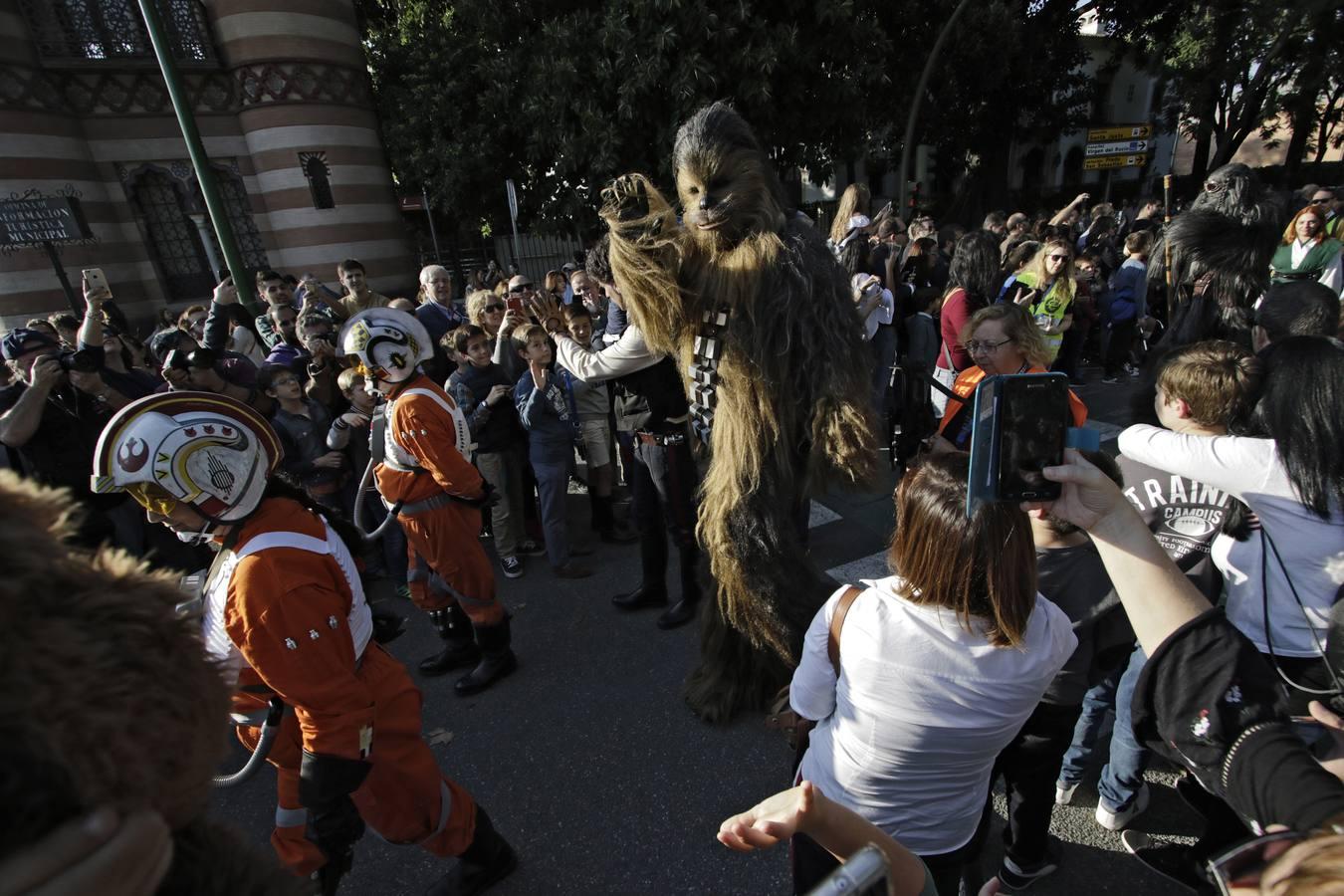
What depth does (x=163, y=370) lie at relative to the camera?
3703mm

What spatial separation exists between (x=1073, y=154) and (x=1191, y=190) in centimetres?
1264

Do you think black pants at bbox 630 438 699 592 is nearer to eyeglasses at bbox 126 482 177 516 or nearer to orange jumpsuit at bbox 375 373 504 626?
orange jumpsuit at bbox 375 373 504 626

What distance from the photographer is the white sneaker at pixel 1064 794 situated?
229cm

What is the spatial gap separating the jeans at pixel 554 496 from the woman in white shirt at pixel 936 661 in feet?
9.41

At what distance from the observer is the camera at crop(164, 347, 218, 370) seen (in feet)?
11.9

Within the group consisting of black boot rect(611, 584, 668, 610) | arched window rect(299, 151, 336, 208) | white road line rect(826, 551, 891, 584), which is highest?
arched window rect(299, 151, 336, 208)

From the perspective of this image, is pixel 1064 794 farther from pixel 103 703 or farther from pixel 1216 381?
pixel 103 703

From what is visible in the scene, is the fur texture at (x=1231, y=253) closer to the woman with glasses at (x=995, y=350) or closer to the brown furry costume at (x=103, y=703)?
→ the woman with glasses at (x=995, y=350)

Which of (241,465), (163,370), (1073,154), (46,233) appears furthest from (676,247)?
(1073,154)

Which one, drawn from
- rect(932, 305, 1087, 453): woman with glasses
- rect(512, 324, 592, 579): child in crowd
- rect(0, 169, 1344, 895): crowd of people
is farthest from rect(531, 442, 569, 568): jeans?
rect(932, 305, 1087, 453): woman with glasses

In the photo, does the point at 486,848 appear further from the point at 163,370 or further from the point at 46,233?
the point at 46,233

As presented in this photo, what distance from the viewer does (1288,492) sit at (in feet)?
5.56

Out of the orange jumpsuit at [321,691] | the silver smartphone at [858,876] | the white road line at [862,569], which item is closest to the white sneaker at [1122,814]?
the white road line at [862,569]

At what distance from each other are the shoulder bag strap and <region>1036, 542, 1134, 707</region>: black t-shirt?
625 millimetres
